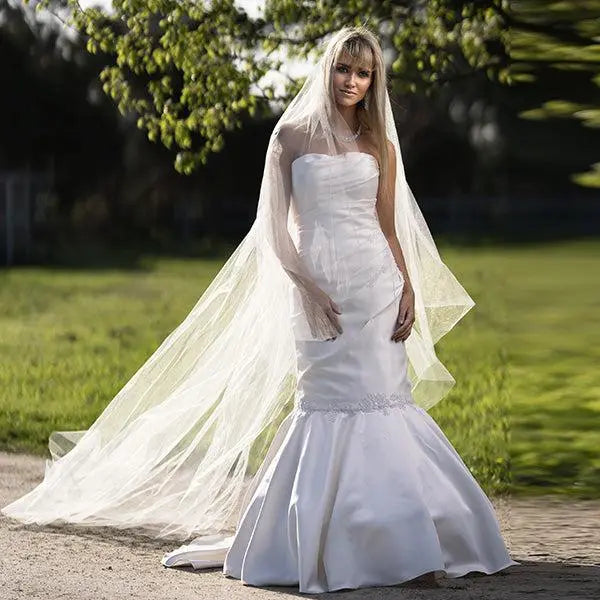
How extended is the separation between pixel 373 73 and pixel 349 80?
0.11 meters

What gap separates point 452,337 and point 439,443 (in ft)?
38.3

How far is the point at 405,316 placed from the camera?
16.1 ft

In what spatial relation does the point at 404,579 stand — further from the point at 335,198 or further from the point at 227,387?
the point at 335,198

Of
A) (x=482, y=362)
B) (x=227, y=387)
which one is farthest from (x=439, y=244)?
(x=227, y=387)

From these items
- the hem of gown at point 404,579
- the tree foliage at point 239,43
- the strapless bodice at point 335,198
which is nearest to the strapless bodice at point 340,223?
the strapless bodice at point 335,198

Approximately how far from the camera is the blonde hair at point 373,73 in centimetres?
472

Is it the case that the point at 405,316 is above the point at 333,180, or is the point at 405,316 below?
below

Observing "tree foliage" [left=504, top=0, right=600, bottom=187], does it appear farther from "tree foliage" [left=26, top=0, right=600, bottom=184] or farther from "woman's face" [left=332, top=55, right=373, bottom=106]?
"tree foliage" [left=26, top=0, right=600, bottom=184]

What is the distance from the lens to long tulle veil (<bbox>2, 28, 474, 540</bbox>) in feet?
16.2

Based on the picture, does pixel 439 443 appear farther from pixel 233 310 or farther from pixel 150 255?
pixel 150 255

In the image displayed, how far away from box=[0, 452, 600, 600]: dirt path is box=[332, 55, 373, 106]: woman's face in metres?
1.70

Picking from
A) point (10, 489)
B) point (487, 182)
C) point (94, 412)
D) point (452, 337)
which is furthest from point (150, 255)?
point (10, 489)

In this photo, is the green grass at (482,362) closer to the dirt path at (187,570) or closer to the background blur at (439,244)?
the background blur at (439,244)

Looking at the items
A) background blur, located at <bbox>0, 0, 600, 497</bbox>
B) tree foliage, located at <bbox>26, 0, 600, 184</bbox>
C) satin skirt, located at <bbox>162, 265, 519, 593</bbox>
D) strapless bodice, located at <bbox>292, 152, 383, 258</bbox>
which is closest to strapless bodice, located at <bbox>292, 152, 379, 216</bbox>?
strapless bodice, located at <bbox>292, 152, 383, 258</bbox>
